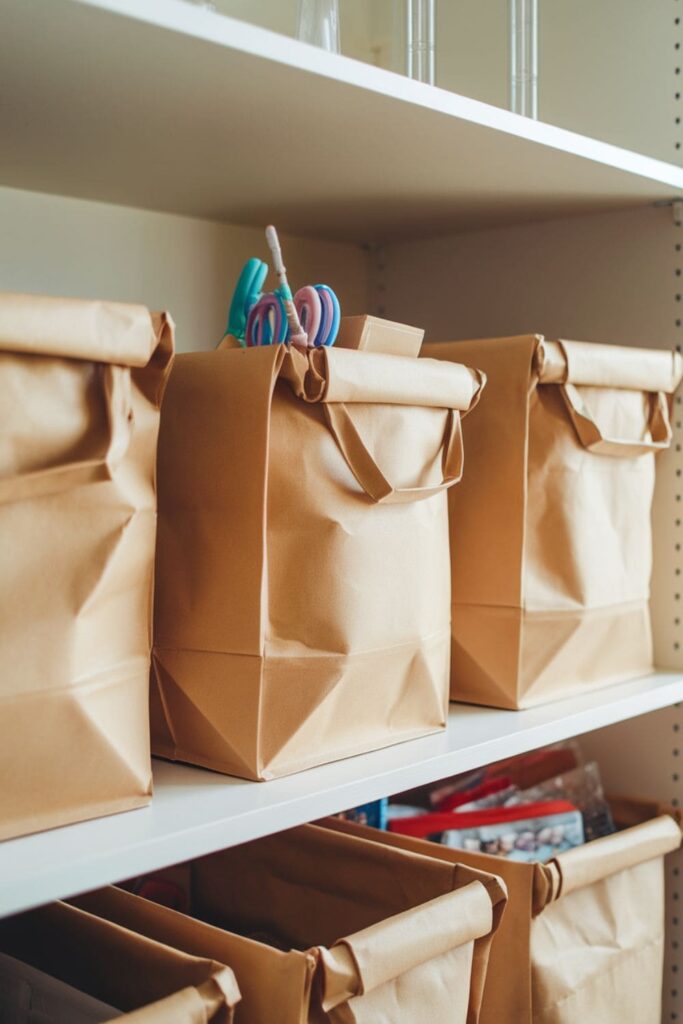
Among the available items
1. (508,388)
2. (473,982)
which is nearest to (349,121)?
(508,388)

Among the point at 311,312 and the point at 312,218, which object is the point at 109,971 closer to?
the point at 311,312

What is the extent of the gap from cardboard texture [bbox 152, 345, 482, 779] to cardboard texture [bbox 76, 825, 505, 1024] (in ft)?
0.45

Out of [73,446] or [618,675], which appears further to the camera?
[618,675]

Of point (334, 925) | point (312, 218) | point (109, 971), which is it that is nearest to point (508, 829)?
point (334, 925)

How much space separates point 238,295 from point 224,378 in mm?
189

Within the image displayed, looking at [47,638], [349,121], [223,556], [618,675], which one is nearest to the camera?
[47,638]

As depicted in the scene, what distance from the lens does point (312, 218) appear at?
1.33 metres

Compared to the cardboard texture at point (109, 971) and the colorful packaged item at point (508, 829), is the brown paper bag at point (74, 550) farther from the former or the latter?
the colorful packaged item at point (508, 829)

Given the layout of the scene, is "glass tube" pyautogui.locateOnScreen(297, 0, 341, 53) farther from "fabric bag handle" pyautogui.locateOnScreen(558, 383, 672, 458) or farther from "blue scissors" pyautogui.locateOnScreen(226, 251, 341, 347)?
"fabric bag handle" pyautogui.locateOnScreen(558, 383, 672, 458)

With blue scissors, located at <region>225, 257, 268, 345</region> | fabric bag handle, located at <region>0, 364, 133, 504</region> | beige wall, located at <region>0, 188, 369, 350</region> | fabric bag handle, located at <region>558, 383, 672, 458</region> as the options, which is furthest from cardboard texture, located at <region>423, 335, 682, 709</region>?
A: fabric bag handle, located at <region>0, 364, 133, 504</region>

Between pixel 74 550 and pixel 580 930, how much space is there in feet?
2.29

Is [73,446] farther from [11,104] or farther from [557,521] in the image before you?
[557,521]

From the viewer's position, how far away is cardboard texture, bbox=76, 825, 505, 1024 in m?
0.82

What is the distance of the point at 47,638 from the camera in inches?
26.9
